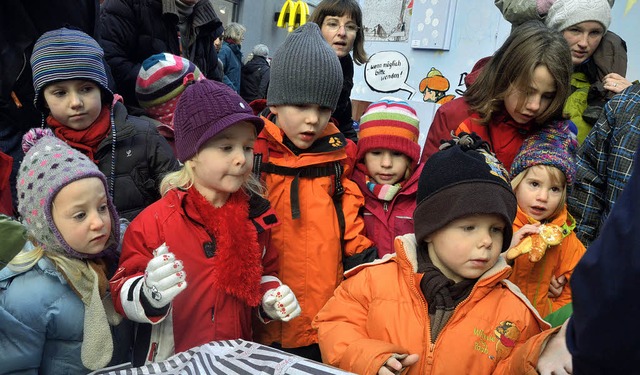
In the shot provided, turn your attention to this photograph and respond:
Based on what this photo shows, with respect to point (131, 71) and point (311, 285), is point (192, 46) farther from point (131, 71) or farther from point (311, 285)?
point (311, 285)

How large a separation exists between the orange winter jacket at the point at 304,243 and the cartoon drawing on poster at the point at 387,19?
2.75 m

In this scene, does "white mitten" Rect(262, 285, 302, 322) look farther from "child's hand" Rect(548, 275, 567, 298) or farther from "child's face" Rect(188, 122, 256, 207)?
"child's hand" Rect(548, 275, 567, 298)

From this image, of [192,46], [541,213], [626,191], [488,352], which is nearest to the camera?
[626,191]

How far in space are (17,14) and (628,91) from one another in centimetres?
300

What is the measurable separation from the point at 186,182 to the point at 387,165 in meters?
0.91

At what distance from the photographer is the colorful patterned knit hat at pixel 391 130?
2.26 m

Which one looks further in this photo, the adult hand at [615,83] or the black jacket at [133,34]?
the black jacket at [133,34]

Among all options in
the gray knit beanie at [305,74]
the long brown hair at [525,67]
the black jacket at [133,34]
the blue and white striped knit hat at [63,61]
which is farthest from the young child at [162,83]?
the long brown hair at [525,67]

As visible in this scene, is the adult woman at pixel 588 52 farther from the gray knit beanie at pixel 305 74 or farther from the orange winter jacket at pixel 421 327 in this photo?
the orange winter jacket at pixel 421 327

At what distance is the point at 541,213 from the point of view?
6.80 ft

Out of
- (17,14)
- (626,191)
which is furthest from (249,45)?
(626,191)

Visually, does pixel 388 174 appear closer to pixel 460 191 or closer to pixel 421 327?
pixel 460 191

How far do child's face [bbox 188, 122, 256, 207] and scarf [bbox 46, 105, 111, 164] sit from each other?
0.72 metres

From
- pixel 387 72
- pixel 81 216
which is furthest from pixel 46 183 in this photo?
pixel 387 72
